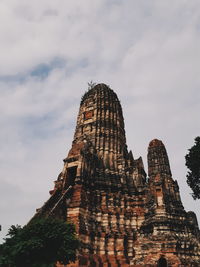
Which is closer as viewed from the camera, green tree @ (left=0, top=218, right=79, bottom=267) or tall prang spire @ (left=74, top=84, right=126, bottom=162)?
green tree @ (left=0, top=218, right=79, bottom=267)

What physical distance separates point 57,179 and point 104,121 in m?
7.32

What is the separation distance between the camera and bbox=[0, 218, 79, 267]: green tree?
13836 mm

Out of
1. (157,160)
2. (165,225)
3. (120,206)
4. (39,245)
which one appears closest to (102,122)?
(157,160)

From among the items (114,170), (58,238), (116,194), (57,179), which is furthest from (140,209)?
(58,238)

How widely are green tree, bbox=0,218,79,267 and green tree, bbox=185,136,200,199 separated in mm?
11399

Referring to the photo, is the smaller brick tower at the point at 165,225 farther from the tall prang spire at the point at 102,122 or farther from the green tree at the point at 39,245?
the green tree at the point at 39,245

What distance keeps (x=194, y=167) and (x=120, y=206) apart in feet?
21.2

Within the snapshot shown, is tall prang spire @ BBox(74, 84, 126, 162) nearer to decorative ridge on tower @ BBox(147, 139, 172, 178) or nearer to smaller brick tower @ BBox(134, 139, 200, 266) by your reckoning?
decorative ridge on tower @ BBox(147, 139, 172, 178)

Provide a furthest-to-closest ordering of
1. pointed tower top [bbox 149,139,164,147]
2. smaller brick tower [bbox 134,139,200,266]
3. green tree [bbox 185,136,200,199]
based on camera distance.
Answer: pointed tower top [bbox 149,139,164,147] → green tree [bbox 185,136,200,199] → smaller brick tower [bbox 134,139,200,266]

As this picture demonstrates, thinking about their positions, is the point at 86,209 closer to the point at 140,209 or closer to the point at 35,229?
the point at 140,209

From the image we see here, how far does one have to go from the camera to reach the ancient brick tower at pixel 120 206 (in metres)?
18.4

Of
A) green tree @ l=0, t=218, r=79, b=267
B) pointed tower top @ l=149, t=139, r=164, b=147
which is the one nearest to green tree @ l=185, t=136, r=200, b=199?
pointed tower top @ l=149, t=139, r=164, b=147

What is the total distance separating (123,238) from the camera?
20.3 meters

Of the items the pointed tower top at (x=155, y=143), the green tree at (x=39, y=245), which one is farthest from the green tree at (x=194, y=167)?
the green tree at (x=39, y=245)
